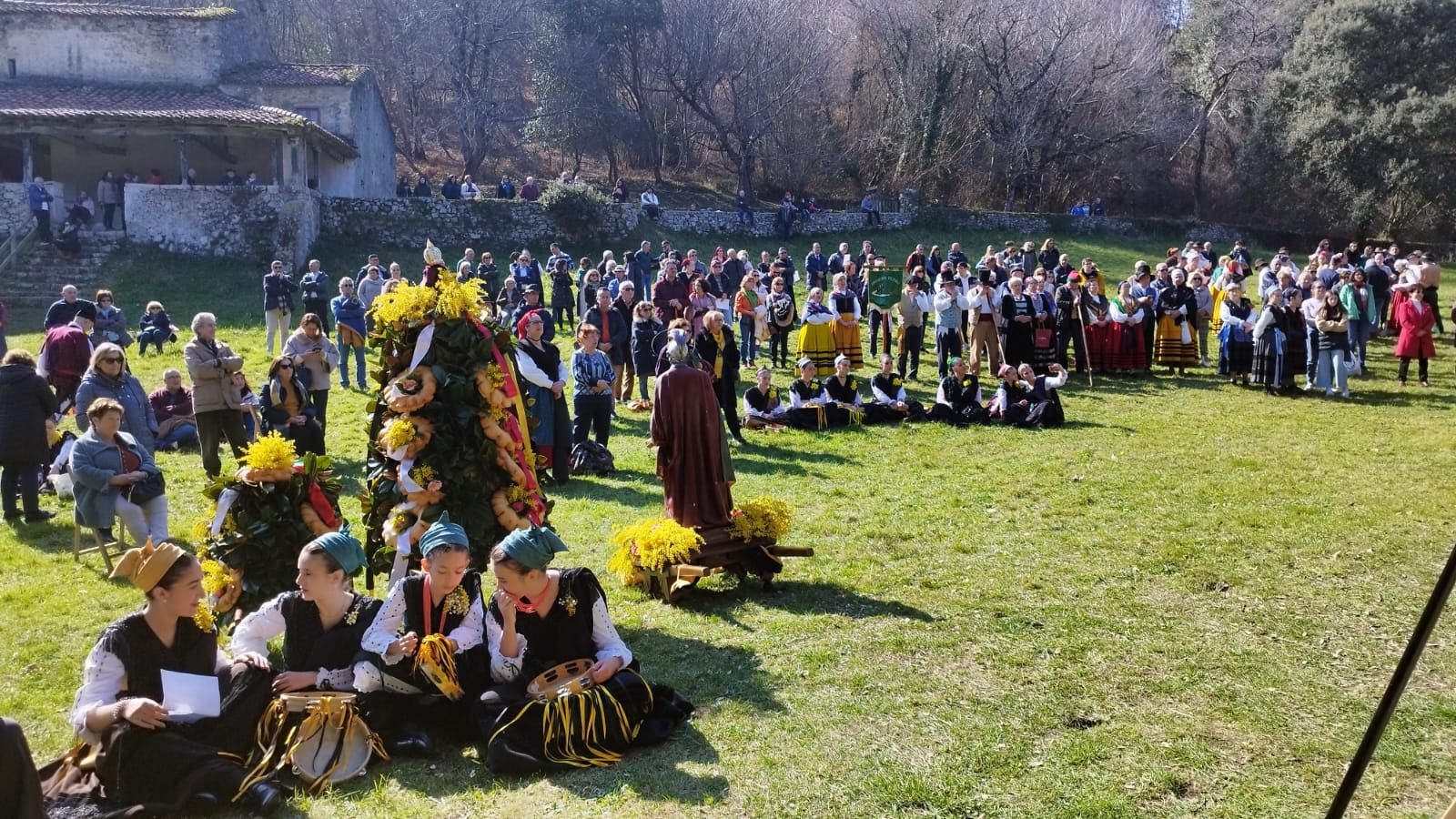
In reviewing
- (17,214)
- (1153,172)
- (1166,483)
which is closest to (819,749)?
(1166,483)

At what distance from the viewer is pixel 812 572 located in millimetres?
8734

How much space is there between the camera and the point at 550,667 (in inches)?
233

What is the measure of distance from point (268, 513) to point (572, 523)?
12.3ft

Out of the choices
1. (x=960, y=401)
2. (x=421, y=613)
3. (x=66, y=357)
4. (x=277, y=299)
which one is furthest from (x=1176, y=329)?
(x=421, y=613)

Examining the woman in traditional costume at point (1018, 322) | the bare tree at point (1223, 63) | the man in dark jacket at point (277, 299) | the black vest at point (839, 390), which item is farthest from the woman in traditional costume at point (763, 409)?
the bare tree at point (1223, 63)

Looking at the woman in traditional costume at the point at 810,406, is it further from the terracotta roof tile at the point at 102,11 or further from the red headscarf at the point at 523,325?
the terracotta roof tile at the point at 102,11

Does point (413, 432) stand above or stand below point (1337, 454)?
above

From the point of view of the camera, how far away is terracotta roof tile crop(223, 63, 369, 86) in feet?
110

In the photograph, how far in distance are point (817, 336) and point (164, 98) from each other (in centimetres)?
2305

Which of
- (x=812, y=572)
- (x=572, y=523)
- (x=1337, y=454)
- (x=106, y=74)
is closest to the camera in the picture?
(x=812, y=572)

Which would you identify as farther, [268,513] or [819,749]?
[268,513]

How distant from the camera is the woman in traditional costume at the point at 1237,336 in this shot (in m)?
17.8

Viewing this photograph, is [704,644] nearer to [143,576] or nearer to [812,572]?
[812,572]

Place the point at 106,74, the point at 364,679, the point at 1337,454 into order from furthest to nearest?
the point at 106,74
the point at 1337,454
the point at 364,679
